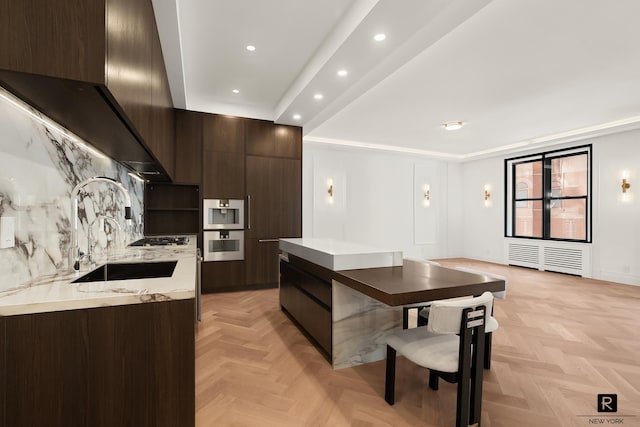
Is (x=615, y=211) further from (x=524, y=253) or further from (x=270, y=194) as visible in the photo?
(x=270, y=194)

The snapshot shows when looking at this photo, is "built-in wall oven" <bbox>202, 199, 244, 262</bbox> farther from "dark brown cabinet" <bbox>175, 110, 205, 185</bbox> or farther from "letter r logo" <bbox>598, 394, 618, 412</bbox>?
"letter r logo" <bbox>598, 394, 618, 412</bbox>

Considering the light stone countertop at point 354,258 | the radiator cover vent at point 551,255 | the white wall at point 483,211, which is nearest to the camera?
the light stone countertop at point 354,258

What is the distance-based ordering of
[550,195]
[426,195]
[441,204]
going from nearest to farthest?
[550,195] → [426,195] → [441,204]

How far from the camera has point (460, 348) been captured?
1.64 meters

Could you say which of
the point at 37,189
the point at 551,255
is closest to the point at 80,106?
the point at 37,189

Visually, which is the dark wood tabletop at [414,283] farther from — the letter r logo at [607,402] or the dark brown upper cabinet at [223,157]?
the dark brown upper cabinet at [223,157]

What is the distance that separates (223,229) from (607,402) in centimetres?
439

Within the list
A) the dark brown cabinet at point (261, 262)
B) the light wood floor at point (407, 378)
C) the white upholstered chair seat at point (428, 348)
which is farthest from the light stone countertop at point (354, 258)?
the dark brown cabinet at point (261, 262)

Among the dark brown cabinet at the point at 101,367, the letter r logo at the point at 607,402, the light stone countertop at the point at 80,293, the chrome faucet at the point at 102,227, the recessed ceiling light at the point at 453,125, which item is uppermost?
the recessed ceiling light at the point at 453,125

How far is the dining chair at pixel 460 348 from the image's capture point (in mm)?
1616

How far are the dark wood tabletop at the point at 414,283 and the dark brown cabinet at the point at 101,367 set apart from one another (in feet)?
3.42

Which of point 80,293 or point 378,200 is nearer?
point 80,293

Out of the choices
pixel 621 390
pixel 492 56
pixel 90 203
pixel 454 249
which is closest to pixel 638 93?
pixel 492 56

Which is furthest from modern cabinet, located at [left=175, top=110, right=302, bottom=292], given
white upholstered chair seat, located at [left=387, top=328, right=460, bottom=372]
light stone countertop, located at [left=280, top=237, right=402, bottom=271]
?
white upholstered chair seat, located at [left=387, top=328, right=460, bottom=372]
